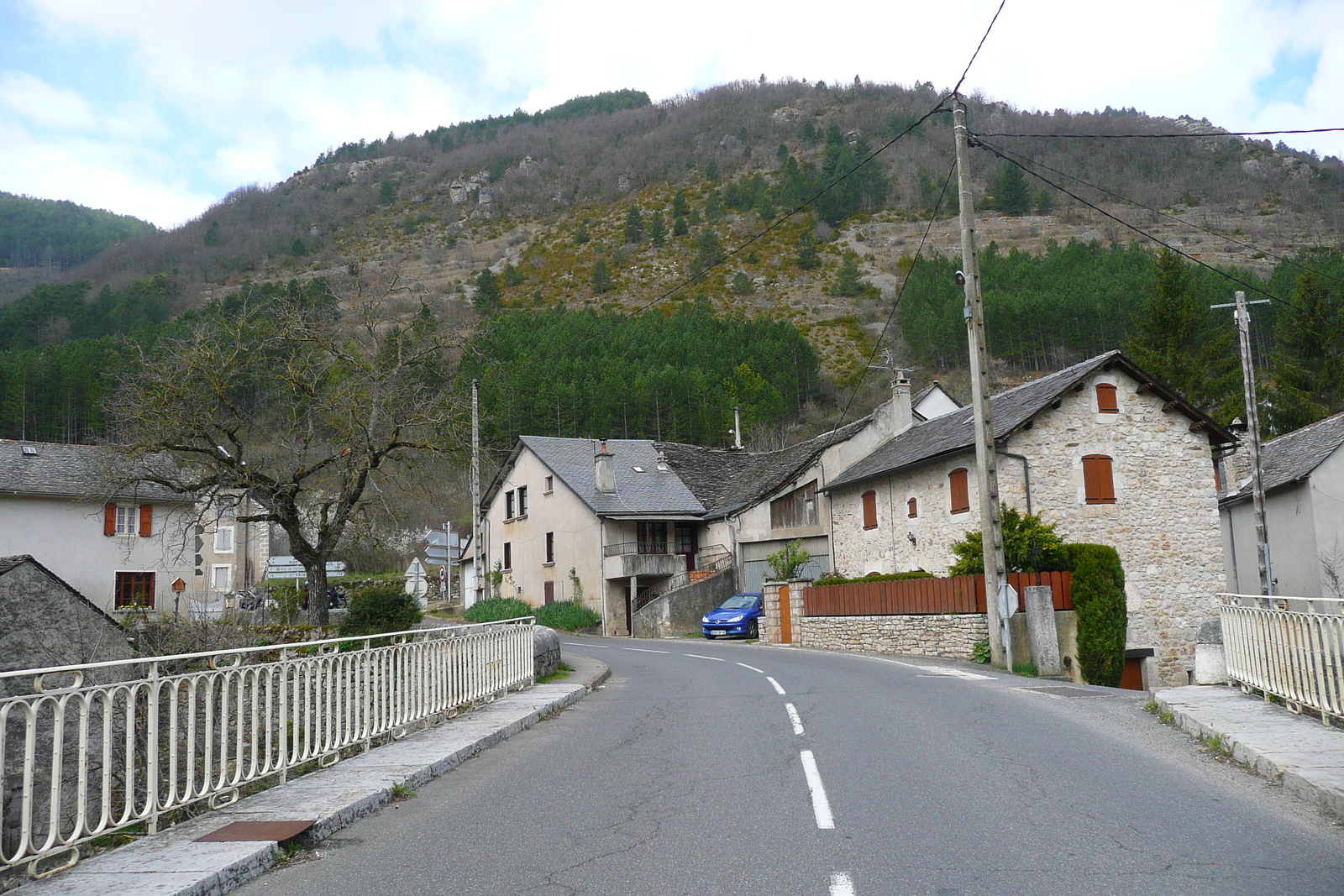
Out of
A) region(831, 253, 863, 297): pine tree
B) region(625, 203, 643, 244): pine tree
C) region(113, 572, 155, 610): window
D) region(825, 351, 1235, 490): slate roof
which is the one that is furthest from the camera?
region(625, 203, 643, 244): pine tree

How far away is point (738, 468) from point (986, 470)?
31.0 metres

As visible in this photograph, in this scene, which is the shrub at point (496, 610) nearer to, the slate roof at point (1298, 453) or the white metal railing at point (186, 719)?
the white metal railing at point (186, 719)

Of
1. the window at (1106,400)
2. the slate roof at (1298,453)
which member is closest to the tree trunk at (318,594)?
the window at (1106,400)

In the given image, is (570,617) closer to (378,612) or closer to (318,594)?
(318,594)

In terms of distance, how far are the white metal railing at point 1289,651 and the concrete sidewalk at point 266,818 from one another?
770 cm

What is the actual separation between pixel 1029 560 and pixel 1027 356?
61.5m

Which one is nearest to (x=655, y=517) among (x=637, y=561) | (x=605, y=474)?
(x=637, y=561)

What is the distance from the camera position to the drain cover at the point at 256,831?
5.79 metres

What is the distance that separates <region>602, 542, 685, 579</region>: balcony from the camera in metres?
40.7

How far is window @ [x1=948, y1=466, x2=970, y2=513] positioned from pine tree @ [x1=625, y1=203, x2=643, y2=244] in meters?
118

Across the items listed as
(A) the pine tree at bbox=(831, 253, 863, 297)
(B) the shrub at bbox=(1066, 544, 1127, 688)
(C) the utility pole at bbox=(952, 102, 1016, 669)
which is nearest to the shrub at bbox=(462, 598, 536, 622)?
(C) the utility pole at bbox=(952, 102, 1016, 669)

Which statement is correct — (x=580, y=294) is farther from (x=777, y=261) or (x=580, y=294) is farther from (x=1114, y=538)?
(x=1114, y=538)

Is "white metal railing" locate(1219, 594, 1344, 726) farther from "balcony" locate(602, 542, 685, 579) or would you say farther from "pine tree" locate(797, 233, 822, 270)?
"pine tree" locate(797, 233, 822, 270)

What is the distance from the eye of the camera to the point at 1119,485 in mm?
29672
